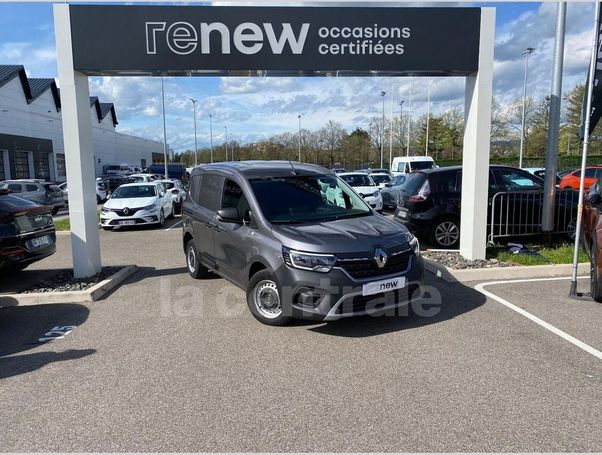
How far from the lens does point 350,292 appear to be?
4660 millimetres

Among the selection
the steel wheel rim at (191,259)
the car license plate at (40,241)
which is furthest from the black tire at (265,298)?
the car license plate at (40,241)

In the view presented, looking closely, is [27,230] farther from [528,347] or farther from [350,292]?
[528,347]

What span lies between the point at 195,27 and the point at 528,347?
245 inches

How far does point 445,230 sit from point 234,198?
5173 mm

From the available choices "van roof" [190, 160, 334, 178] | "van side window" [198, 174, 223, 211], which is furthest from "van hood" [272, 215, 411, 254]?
"van side window" [198, 174, 223, 211]

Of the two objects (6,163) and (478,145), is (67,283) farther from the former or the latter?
(6,163)

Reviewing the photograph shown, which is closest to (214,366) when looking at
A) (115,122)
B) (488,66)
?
(488,66)

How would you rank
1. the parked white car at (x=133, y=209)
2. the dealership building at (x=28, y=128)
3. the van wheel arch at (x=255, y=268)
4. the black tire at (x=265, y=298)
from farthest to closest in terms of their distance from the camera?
the dealership building at (x=28, y=128) → the parked white car at (x=133, y=209) → the van wheel arch at (x=255, y=268) → the black tire at (x=265, y=298)

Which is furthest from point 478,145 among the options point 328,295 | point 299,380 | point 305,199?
point 299,380

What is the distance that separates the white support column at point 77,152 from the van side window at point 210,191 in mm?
1828

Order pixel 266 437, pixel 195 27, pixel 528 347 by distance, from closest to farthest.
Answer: pixel 266 437 < pixel 528 347 < pixel 195 27

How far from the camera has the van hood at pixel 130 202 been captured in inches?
571

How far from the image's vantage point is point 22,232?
7.16 m

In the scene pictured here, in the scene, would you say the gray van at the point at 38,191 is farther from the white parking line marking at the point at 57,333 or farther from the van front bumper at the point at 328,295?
the van front bumper at the point at 328,295
